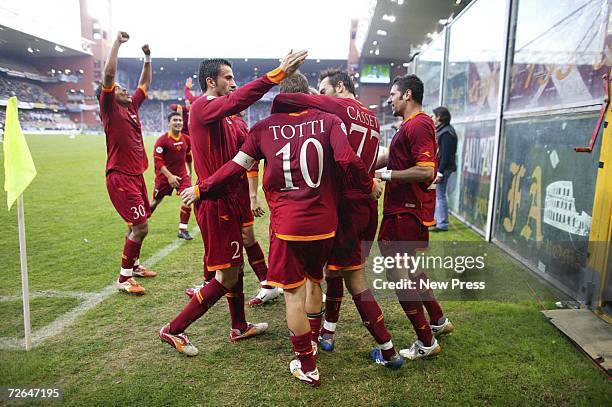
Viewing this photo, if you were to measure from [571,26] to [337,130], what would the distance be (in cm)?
394

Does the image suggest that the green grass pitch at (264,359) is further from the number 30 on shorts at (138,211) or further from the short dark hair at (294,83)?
the short dark hair at (294,83)

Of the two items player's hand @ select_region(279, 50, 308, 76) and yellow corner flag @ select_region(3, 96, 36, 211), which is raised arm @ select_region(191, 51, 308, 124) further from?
yellow corner flag @ select_region(3, 96, 36, 211)

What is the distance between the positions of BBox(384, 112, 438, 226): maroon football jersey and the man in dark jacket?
4.22 meters

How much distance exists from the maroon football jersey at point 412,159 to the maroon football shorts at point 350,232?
0.22m

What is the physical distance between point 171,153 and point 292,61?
4.78 m

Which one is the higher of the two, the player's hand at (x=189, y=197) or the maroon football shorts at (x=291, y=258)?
the player's hand at (x=189, y=197)

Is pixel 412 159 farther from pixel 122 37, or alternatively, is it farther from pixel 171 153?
Answer: pixel 171 153

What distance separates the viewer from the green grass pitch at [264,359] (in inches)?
103

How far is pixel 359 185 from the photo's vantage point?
8.57ft

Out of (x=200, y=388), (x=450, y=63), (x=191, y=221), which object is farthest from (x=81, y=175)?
(x=200, y=388)

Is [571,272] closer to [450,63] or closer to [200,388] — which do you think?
[200,388]

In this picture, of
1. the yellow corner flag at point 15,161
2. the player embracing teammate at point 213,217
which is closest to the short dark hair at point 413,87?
the player embracing teammate at point 213,217

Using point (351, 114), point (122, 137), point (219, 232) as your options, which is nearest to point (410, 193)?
point (351, 114)

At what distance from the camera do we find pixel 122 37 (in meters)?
3.73
